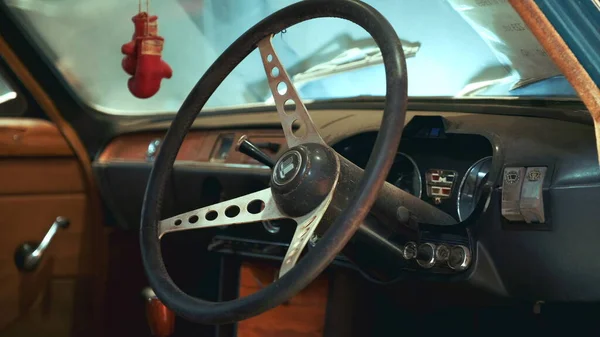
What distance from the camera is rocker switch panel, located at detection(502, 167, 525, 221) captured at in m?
1.29

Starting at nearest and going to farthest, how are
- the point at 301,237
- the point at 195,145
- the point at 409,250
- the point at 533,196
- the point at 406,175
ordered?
the point at 301,237 < the point at 533,196 < the point at 409,250 < the point at 406,175 < the point at 195,145

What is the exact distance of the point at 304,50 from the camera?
226 centimetres

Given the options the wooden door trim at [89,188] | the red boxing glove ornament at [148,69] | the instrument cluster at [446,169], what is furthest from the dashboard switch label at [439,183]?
the wooden door trim at [89,188]

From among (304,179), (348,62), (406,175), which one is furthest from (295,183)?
(348,62)

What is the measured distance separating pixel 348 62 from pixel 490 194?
0.93 m

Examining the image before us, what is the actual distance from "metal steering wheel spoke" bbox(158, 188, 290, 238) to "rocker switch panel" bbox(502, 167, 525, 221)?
0.39 metres

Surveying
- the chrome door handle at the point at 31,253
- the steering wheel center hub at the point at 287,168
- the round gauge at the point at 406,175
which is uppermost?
the steering wheel center hub at the point at 287,168

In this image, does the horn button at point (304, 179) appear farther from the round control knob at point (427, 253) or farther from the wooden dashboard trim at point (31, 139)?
the wooden dashboard trim at point (31, 139)

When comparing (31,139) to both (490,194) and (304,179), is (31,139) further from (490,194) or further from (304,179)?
(490,194)

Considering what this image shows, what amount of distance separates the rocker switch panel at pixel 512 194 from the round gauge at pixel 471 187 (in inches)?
3.7

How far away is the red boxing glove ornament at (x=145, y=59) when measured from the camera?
7.04ft

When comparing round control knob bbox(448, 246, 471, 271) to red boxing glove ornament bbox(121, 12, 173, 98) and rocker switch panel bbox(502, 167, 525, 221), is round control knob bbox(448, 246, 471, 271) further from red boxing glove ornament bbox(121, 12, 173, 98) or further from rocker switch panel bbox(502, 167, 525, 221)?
red boxing glove ornament bbox(121, 12, 173, 98)

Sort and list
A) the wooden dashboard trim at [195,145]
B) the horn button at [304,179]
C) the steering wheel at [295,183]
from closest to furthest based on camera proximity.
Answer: the steering wheel at [295,183], the horn button at [304,179], the wooden dashboard trim at [195,145]

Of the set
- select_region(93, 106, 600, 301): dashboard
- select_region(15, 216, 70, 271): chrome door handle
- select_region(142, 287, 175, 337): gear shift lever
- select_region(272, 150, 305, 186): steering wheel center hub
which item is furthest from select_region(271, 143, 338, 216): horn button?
select_region(15, 216, 70, 271): chrome door handle
